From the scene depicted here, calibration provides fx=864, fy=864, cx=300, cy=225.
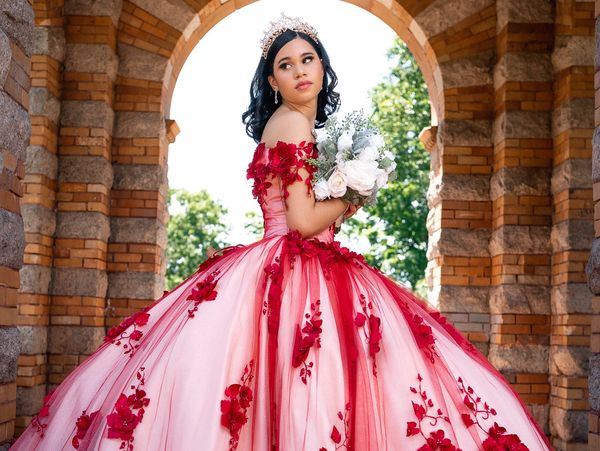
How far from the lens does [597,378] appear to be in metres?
3.90

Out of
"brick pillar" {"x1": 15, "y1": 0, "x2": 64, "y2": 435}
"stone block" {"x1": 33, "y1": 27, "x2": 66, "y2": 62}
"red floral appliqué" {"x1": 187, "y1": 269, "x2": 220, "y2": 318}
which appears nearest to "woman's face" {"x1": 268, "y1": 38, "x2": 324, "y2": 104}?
"red floral appliqué" {"x1": 187, "y1": 269, "x2": 220, "y2": 318}

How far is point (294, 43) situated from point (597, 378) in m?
2.05

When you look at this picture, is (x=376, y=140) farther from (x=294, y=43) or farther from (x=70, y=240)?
(x=70, y=240)

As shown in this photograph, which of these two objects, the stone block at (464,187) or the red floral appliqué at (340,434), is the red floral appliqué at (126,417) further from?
the stone block at (464,187)

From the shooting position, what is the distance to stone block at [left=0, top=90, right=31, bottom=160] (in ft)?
12.7

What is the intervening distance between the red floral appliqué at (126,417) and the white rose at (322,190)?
3.59 feet

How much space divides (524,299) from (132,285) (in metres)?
3.41

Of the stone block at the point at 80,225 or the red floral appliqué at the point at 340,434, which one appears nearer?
the red floral appliqué at the point at 340,434

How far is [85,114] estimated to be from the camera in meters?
7.62

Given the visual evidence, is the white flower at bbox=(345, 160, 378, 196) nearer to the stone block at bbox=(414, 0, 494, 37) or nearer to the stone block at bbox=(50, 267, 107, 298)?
the stone block at bbox=(50, 267, 107, 298)

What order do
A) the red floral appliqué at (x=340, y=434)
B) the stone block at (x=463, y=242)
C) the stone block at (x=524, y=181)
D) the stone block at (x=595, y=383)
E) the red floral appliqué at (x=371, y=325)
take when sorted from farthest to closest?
1. the stone block at (x=463, y=242)
2. the stone block at (x=524, y=181)
3. the stone block at (x=595, y=383)
4. the red floral appliqué at (x=371, y=325)
5. the red floral appliqué at (x=340, y=434)

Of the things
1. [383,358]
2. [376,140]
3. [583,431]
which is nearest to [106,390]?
[383,358]

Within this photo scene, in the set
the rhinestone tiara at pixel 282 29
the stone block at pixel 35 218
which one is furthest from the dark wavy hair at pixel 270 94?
the stone block at pixel 35 218

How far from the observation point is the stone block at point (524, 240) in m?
7.44
